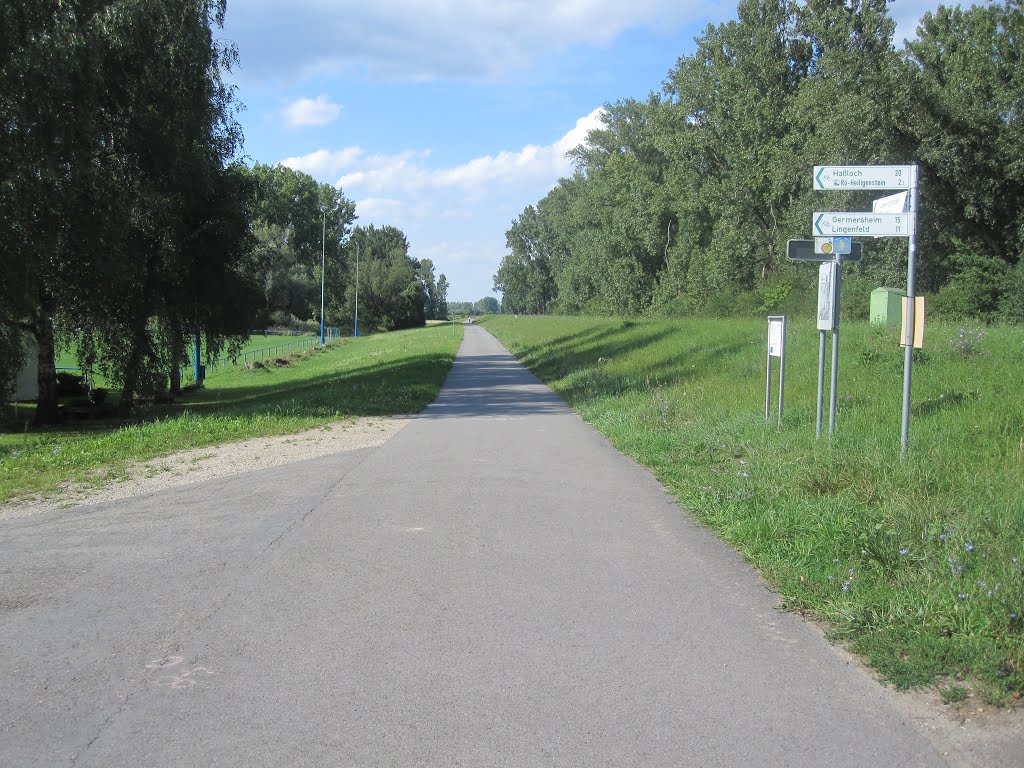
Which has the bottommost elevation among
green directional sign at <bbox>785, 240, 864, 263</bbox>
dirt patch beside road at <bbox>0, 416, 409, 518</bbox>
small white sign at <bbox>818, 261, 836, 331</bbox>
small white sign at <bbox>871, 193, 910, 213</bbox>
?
dirt patch beside road at <bbox>0, 416, 409, 518</bbox>

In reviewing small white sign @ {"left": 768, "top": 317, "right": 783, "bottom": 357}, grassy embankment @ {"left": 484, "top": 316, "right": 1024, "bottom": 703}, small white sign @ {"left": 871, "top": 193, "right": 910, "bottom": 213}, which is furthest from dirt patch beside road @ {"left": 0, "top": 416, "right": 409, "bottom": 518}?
small white sign @ {"left": 871, "top": 193, "right": 910, "bottom": 213}

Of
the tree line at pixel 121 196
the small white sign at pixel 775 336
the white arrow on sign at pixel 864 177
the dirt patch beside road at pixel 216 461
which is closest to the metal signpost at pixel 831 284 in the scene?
the white arrow on sign at pixel 864 177

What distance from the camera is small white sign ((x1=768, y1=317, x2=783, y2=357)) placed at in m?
11.3

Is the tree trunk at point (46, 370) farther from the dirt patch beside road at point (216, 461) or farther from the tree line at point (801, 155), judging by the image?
the tree line at point (801, 155)

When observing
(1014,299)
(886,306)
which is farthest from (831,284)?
(1014,299)

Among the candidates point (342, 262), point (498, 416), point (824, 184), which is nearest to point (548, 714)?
point (824, 184)

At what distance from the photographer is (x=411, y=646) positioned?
15.0ft

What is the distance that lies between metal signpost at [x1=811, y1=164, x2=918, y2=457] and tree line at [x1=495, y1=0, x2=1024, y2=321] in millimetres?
25097

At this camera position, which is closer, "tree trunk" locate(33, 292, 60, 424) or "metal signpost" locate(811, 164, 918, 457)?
"metal signpost" locate(811, 164, 918, 457)

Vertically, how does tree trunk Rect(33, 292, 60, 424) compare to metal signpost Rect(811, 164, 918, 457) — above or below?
below

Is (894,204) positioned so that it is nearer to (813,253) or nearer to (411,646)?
(813,253)

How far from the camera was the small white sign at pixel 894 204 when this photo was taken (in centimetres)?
841

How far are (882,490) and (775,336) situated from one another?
15.7 feet

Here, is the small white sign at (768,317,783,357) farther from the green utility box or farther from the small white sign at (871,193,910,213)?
the green utility box
